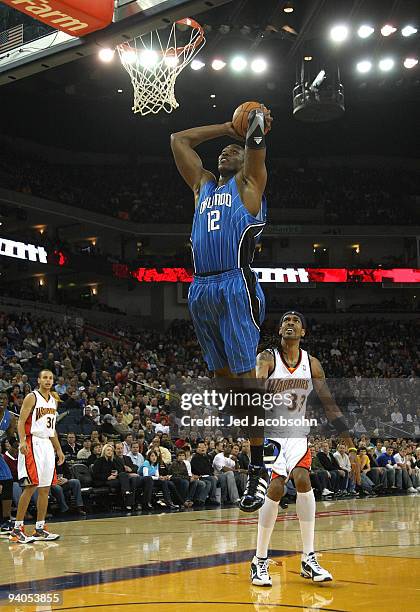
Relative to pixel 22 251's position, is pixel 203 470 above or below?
below

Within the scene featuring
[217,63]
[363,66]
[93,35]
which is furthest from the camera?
[363,66]

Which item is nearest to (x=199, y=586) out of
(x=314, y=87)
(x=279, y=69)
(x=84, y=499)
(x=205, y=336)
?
(x=205, y=336)

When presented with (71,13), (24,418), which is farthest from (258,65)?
(71,13)

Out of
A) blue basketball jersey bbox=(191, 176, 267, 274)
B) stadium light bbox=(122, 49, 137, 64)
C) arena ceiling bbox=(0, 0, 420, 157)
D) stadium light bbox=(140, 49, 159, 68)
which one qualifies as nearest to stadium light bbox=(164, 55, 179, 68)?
stadium light bbox=(140, 49, 159, 68)

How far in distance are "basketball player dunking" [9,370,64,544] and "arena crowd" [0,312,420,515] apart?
1.72 meters

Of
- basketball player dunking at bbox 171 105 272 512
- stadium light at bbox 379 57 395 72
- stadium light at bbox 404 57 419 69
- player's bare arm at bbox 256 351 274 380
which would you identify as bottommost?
player's bare arm at bbox 256 351 274 380

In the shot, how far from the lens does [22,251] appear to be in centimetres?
2728

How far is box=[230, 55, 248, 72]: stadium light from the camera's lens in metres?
20.0

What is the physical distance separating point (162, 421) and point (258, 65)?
9669 millimetres

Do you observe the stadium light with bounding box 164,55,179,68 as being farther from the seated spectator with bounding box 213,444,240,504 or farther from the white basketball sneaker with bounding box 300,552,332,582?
the white basketball sneaker with bounding box 300,552,332,582

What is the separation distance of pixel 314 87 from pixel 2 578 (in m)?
15.2

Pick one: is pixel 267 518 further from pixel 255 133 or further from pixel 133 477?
pixel 133 477

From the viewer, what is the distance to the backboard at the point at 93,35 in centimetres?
572

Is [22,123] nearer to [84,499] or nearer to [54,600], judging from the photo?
[84,499]
